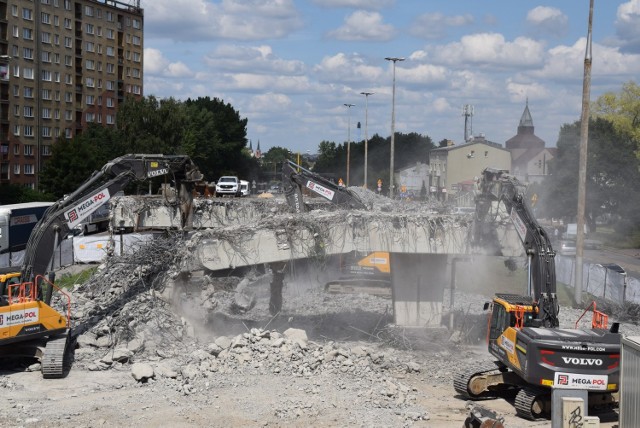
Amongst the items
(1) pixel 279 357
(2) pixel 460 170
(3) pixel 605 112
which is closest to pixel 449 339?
(1) pixel 279 357

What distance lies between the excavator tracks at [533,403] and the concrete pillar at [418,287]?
28.9ft

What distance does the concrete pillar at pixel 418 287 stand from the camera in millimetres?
26078

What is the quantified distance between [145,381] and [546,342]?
9.06 m

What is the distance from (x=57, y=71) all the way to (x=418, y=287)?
66373mm

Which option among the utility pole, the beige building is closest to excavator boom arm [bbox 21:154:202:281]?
the utility pole

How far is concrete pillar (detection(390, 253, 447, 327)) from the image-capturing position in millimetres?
26078

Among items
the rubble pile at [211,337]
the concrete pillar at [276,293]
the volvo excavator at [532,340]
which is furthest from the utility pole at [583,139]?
the concrete pillar at [276,293]

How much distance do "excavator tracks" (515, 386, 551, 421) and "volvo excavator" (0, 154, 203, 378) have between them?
10.5 metres

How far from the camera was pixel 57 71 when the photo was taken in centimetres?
8350

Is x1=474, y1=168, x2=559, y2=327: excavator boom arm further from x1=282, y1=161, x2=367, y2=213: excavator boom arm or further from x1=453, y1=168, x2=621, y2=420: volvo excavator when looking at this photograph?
x1=282, y1=161, x2=367, y2=213: excavator boom arm

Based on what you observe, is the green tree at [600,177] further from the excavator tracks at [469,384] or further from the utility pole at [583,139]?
the excavator tracks at [469,384]

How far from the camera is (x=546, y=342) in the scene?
54.4 feet

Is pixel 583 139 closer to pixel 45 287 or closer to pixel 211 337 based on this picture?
pixel 211 337

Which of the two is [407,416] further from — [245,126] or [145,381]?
[245,126]
